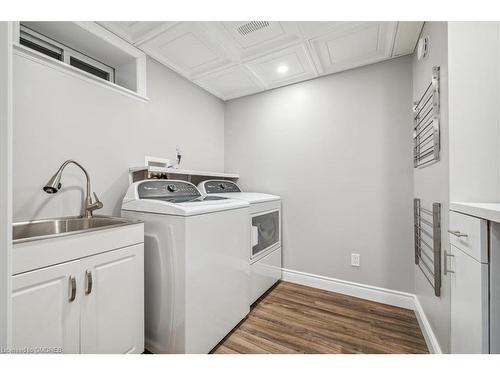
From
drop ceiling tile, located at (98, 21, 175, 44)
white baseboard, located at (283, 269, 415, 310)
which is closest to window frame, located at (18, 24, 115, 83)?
drop ceiling tile, located at (98, 21, 175, 44)

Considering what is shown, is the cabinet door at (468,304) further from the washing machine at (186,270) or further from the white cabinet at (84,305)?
the white cabinet at (84,305)

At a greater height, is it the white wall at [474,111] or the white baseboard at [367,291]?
the white wall at [474,111]

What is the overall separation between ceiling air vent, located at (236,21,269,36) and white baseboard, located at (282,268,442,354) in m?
2.36

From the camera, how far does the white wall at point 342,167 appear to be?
1.96 metres

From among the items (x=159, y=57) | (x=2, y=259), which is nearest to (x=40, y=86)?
(x=159, y=57)

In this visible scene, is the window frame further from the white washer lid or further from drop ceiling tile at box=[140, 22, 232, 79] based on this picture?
the white washer lid

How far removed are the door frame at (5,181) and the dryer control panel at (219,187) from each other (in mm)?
1615

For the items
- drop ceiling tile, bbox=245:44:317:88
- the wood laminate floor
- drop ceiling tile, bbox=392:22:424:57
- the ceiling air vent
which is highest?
the ceiling air vent

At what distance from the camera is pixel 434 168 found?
4.40 feet

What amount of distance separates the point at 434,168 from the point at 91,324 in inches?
82.6

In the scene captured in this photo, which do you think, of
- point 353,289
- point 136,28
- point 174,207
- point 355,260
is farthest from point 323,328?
point 136,28

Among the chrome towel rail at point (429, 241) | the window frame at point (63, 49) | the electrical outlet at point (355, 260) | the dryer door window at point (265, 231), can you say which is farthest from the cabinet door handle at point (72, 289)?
the electrical outlet at point (355, 260)

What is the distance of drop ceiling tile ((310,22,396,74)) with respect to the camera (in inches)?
64.5

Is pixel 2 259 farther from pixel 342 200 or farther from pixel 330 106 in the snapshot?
pixel 330 106
